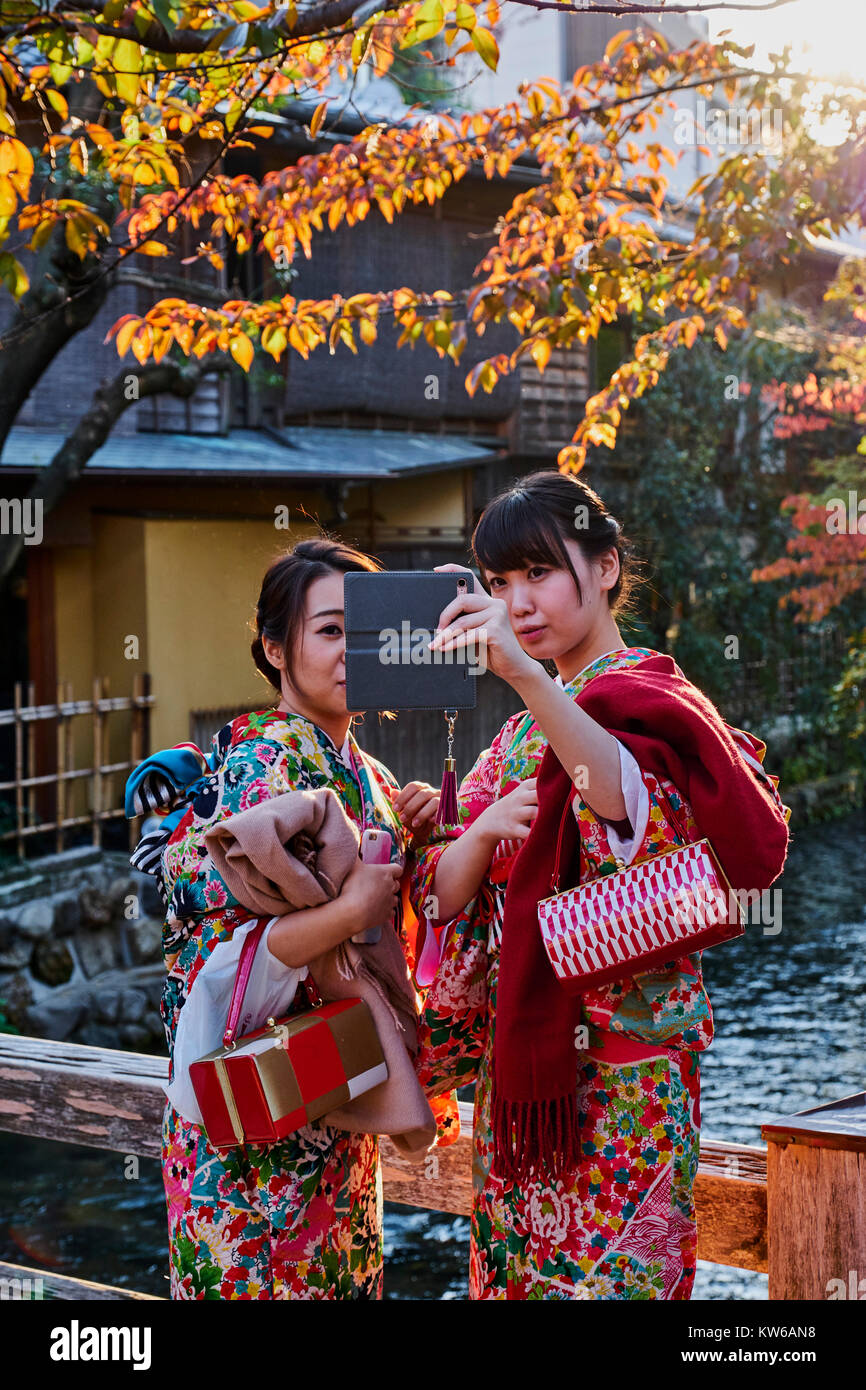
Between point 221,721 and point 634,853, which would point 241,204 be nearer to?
point 634,853

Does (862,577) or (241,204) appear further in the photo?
(862,577)

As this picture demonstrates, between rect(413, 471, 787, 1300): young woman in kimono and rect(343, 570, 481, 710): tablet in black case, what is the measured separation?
5cm

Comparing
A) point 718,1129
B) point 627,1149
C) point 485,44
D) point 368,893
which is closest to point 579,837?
point 368,893

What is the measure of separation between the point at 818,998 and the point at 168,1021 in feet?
27.7

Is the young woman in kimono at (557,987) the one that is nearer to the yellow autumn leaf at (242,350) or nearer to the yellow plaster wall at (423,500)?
the yellow autumn leaf at (242,350)

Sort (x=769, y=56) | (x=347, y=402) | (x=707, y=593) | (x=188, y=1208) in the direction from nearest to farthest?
1. (x=188, y=1208)
2. (x=769, y=56)
3. (x=347, y=402)
4. (x=707, y=593)

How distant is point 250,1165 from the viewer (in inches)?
90.3

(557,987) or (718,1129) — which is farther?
(718,1129)

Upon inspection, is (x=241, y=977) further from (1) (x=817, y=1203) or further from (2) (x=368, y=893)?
(1) (x=817, y=1203)

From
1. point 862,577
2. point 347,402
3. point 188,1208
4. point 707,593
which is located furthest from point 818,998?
point 188,1208

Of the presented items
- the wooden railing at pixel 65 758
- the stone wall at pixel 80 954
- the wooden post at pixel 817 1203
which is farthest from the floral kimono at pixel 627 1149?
the wooden railing at pixel 65 758

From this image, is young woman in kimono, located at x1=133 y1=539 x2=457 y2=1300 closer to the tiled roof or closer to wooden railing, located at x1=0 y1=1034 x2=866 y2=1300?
wooden railing, located at x1=0 y1=1034 x2=866 y2=1300

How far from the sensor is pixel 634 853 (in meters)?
1.98

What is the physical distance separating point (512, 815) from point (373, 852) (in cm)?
34
